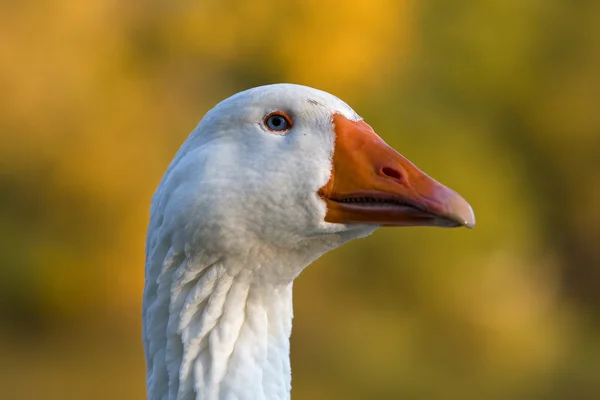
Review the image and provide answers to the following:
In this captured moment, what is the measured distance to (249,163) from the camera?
1315 millimetres

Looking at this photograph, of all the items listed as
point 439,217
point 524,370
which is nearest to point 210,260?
point 439,217

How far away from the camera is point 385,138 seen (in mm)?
7906

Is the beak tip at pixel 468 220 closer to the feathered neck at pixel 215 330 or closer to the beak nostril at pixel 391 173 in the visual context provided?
the beak nostril at pixel 391 173

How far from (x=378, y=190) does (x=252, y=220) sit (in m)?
0.23

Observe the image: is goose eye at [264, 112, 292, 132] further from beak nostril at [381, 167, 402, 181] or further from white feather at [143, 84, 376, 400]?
beak nostril at [381, 167, 402, 181]

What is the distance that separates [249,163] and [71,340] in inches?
255

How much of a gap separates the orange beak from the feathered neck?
0.72ft

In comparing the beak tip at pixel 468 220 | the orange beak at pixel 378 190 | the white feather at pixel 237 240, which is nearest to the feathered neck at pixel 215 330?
the white feather at pixel 237 240

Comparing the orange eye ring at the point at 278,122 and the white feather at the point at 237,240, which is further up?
the orange eye ring at the point at 278,122

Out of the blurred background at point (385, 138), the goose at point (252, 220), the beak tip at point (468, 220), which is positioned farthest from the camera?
the blurred background at point (385, 138)

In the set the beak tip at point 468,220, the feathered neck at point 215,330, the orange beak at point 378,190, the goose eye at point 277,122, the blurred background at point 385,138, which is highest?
the blurred background at point 385,138

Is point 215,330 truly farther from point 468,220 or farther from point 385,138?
point 385,138

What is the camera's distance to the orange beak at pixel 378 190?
1.21 metres

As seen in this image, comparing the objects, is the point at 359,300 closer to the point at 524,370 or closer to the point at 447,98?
the point at 524,370
